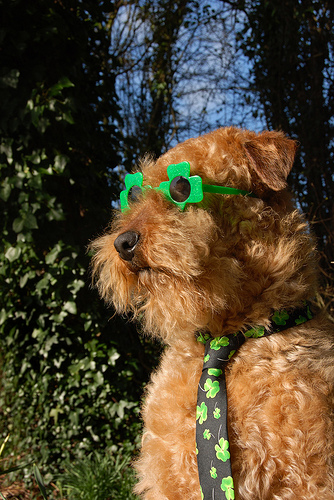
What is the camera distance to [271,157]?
1694 mm

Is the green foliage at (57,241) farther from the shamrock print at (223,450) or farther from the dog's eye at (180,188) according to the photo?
the shamrock print at (223,450)

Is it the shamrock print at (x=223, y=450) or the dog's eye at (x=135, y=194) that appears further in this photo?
the dog's eye at (x=135, y=194)

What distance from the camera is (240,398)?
1446 mm

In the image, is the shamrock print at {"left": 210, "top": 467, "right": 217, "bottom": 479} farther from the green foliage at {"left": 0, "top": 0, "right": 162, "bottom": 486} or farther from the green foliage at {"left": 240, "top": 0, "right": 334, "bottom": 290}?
the green foliage at {"left": 240, "top": 0, "right": 334, "bottom": 290}

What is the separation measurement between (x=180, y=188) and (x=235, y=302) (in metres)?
0.54

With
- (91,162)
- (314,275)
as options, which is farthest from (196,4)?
(314,275)

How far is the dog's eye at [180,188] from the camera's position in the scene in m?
1.59

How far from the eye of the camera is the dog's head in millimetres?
1551

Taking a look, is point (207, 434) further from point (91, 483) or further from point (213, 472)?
point (91, 483)

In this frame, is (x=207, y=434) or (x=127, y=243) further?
(x=127, y=243)

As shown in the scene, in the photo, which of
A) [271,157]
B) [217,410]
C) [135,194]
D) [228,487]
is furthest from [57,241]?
[228,487]

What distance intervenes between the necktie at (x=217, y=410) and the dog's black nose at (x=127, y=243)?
0.53 m

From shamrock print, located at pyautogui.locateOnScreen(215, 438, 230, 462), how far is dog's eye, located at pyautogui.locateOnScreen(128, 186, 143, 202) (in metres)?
1.08

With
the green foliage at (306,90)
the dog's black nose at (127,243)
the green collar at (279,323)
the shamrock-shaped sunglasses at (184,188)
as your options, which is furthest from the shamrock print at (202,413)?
the green foliage at (306,90)
